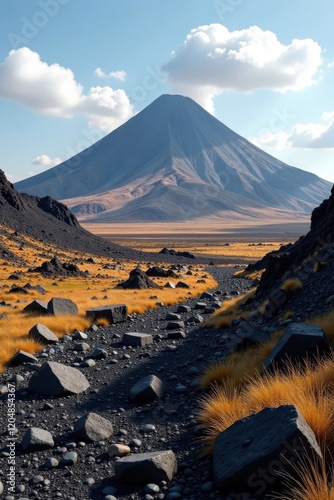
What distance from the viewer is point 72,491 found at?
5.89 metres

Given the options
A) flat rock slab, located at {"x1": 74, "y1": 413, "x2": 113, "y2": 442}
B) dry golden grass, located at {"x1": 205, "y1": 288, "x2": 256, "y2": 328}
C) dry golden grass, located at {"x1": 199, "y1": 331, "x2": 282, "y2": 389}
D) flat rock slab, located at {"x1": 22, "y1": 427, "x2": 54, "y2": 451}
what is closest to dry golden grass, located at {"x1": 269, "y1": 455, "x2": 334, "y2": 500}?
dry golden grass, located at {"x1": 199, "y1": 331, "x2": 282, "y2": 389}

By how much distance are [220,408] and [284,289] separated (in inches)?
364

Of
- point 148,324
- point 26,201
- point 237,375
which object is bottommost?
point 148,324

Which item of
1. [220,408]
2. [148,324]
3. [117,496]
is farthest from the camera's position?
[148,324]

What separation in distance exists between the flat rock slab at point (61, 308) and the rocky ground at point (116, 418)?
13.1 feet

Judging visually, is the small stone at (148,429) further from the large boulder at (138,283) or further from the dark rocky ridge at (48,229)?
the dark rocky ridge at (48,229)

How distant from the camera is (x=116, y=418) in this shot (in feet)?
27.5

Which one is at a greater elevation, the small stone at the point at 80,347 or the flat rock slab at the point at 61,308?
the flat rock slab at the point at 61,308

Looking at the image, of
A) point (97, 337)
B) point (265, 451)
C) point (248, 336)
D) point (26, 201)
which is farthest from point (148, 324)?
point (26, 201)

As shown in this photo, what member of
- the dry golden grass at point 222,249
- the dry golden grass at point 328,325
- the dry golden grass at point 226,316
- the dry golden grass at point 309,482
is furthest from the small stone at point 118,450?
the dry golden grass at point 222,249

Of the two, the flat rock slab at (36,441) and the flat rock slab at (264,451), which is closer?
the flat rock slab at (264,451)

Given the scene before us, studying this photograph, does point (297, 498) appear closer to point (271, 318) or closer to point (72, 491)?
point (72, 491)

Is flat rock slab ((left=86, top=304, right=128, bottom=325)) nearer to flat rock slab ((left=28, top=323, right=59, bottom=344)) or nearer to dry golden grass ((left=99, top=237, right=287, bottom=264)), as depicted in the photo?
flat rock slab ((left=28, top=323, right=59, bottom=344))

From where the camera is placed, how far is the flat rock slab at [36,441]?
23.0 ft
